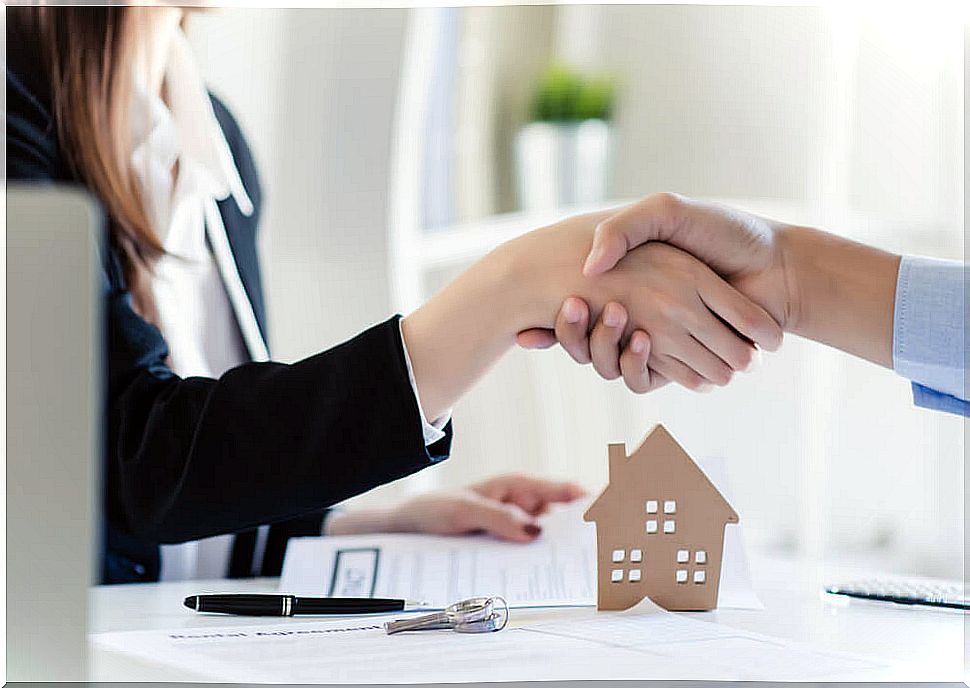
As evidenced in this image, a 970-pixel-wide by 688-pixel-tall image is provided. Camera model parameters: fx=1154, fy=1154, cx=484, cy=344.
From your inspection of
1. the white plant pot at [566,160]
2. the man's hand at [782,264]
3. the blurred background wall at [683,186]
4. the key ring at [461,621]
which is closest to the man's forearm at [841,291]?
the man's hand at [782,264]

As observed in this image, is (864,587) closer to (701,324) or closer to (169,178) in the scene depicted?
(701,324)

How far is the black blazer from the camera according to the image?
31.5 inches

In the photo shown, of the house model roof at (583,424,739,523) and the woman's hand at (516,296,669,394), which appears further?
the woman's hand at (516,296,669,394)

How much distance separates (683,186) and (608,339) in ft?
4.62

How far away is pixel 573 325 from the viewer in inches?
35.5

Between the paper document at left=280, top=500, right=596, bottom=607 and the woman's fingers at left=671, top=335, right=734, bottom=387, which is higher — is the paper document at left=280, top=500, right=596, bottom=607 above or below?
below

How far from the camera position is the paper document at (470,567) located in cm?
83

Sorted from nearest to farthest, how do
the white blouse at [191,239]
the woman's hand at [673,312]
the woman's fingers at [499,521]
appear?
the woman's hand at [673,312] < the woman's fingers at [499,521] < the white blouse at [191,239]

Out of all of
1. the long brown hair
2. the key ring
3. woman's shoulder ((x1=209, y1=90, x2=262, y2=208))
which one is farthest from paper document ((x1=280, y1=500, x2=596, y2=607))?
woman's shoulder ((x1=209, y1=90, x2=262, y2=208))

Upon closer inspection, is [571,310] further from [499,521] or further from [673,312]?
[499,521]

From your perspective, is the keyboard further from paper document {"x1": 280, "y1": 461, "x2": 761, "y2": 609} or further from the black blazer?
the black blazer

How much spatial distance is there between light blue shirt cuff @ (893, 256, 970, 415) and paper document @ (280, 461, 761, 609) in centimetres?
17

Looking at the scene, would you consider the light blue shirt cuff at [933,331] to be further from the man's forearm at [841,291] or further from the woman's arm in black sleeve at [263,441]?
the woman's arm in black sleeve at [263,441]

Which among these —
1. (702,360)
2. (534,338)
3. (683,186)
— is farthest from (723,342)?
(683,186)
